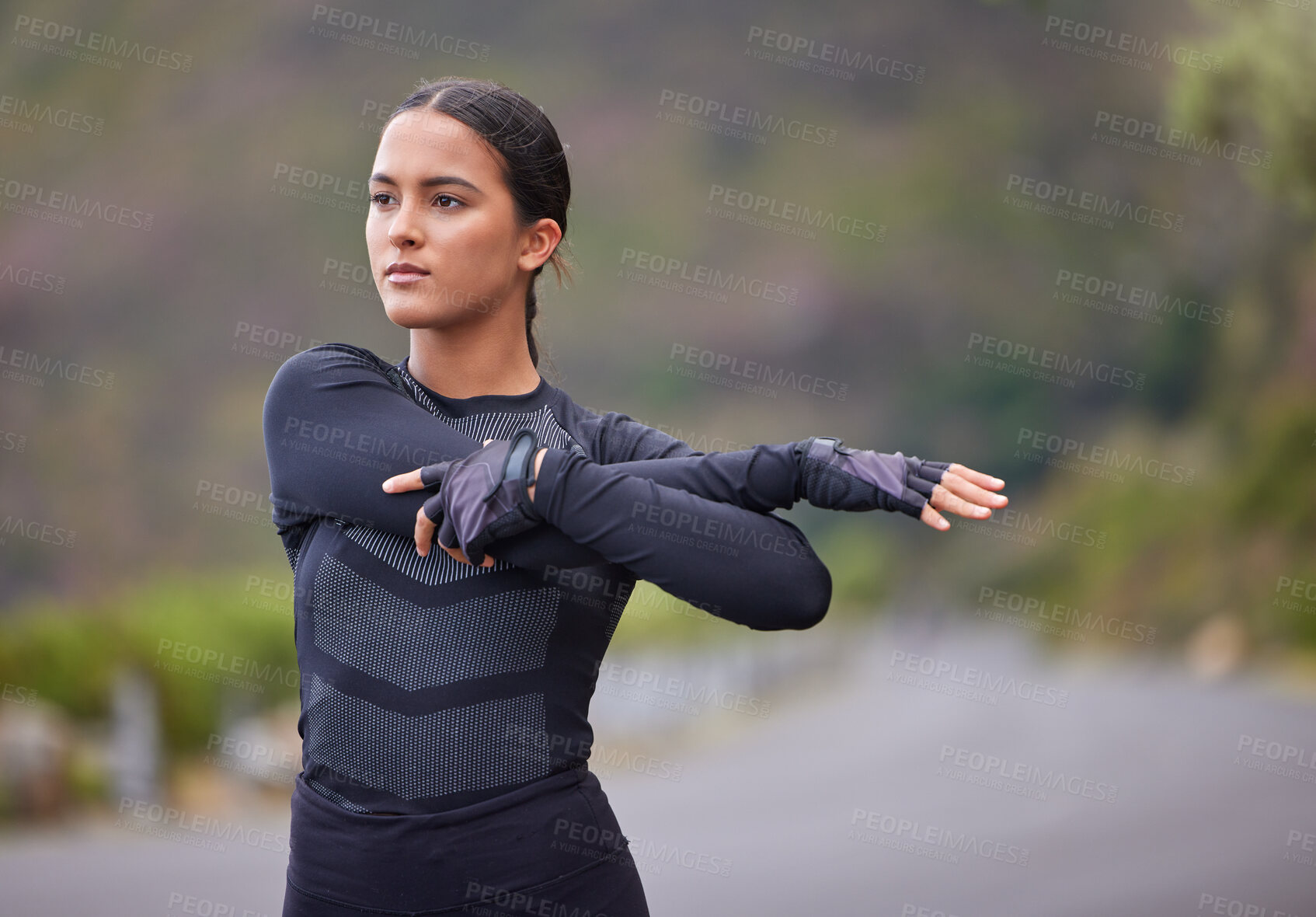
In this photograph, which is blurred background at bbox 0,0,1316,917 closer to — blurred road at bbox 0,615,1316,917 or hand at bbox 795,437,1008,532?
blurred road at bbox 0,615,1316,917

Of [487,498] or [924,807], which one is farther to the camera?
[924,807]

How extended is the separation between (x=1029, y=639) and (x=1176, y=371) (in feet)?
7.89

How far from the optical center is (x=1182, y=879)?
487cm

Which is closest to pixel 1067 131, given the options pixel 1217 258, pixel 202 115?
pixel 1217 258

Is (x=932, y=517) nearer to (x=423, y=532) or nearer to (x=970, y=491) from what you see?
(x=970, y=491)

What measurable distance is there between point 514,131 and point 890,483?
609mm

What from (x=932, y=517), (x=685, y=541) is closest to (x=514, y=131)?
(x=685, y=541)

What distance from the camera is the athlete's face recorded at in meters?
1.39

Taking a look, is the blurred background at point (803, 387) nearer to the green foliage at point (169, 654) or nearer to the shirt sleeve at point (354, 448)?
the green foliage at point (169, 654)

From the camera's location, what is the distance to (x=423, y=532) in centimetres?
127

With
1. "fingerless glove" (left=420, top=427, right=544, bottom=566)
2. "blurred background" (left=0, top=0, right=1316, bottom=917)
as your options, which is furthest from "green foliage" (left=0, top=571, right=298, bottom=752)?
"fingerless glove" (left=420, top=427, right=544, bottom=566)

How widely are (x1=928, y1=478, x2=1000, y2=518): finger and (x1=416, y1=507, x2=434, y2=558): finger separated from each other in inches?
20.5

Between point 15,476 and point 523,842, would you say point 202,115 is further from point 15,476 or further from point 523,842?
point 523,842

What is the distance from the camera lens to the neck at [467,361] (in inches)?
57.6
